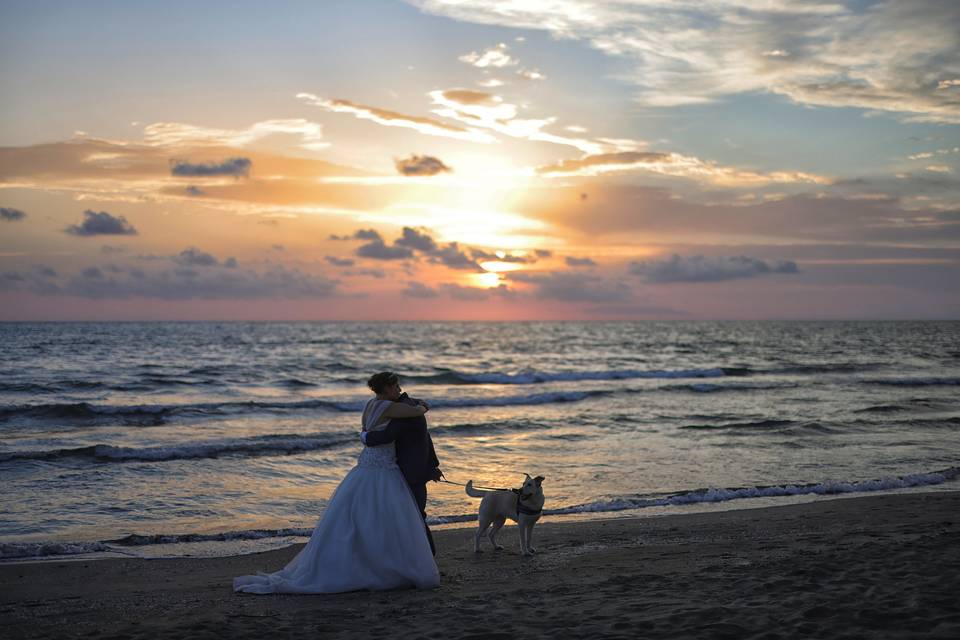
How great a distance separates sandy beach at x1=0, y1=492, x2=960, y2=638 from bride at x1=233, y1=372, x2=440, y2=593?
20 centimetres

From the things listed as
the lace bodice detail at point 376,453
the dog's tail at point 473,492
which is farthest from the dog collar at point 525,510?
the lace bodice detail at point 376,453

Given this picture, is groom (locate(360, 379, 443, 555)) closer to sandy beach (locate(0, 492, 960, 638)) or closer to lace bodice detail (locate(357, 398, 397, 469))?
lace bodice detail (locate(357, 398, 397, 469))

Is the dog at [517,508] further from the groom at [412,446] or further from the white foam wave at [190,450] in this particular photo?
the white foam wave at [190,450]

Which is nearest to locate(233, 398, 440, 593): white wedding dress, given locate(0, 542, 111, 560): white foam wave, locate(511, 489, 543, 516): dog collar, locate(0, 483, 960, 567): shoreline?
locate(511, 489, 543, 516): dog collar

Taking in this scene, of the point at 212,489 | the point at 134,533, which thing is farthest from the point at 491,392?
the point at 134,533

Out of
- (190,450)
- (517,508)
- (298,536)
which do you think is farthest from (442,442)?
(517,508)

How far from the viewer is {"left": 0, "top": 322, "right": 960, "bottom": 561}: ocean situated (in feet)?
38.9

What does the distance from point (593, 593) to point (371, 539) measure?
220 cm

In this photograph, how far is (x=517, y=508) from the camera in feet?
29.7

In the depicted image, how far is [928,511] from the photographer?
34.5ft

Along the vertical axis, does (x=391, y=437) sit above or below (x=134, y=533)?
above

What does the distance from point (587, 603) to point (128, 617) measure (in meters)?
3.96

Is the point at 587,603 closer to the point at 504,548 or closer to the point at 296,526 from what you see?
the point at 504,548

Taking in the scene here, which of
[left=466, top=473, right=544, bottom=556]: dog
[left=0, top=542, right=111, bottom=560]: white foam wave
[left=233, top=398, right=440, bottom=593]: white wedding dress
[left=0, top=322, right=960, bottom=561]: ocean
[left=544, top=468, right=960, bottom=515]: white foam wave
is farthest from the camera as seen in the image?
[left=544, top=468, right=960, bottom=515]: white foam wave
